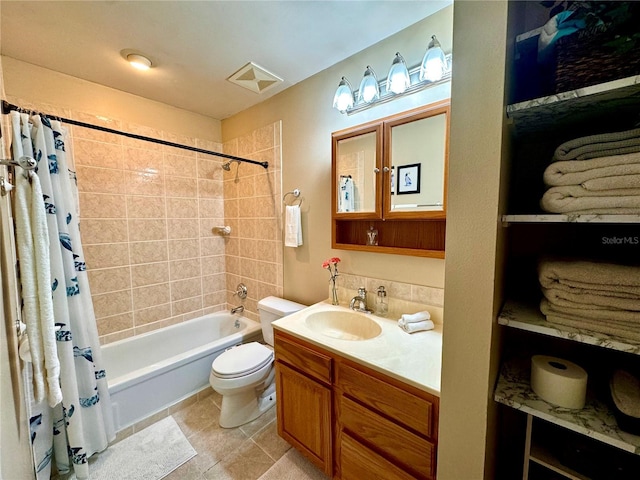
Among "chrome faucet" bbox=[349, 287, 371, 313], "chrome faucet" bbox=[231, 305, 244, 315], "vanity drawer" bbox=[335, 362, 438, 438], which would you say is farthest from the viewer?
"chrome faucet" bbox=[231, 305, 244, 315]

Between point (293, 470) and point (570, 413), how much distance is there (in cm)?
139

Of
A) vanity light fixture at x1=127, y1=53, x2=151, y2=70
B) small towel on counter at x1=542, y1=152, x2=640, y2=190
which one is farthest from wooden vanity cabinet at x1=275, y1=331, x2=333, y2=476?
vanity light fixture at x1=127, y1=53, x2=151, y2=70

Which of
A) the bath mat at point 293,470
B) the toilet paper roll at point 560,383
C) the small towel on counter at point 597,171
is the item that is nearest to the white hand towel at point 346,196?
the small towel on counter at point 597,171

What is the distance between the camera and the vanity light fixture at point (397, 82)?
124 centimetres

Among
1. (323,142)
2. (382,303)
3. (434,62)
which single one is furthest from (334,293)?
(434,62)

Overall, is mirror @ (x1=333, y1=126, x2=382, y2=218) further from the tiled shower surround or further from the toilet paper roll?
the toilet paper roll

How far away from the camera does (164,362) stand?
186 centimetres

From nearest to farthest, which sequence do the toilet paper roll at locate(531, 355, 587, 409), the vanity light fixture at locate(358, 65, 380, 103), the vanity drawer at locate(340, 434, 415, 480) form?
1. the toilet paper roll at locate(531, 355, 587, 409)
2. the vanity drawer at locate(340, 434, 415, 480)
3. the vanity light fixture at locate(358, 65, 380, 103)

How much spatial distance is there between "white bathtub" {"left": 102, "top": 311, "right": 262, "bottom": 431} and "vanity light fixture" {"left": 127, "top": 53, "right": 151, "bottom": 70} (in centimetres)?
208

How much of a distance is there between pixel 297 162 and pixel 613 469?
2.07 meters

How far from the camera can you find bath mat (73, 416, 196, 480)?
1.42m

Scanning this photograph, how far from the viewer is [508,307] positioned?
798mm

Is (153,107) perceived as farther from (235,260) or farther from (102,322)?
(102,322)

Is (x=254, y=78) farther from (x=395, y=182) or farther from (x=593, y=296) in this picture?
(x=593, y=296)
